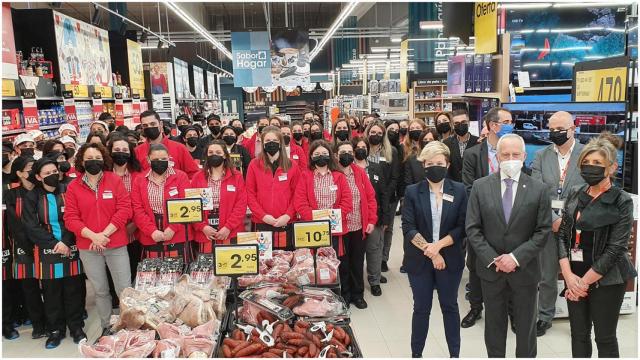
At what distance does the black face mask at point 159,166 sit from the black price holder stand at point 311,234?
54.4 inches

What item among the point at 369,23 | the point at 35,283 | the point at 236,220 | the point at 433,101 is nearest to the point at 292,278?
the point at 236,220

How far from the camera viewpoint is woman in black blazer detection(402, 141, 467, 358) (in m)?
3.22

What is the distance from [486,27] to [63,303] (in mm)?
5757

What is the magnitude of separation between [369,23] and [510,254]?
22241mm

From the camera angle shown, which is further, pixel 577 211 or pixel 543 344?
pixel 543 344

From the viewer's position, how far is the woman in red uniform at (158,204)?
12.9ft

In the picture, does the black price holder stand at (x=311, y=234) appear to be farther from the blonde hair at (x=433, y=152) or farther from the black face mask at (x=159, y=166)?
the black face mask at (x=159, y=166)

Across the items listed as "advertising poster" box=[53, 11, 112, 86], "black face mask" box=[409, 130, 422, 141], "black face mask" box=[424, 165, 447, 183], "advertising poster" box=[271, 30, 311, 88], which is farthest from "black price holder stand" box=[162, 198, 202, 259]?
"advertising poster" box=[271, 30, 311, 88]

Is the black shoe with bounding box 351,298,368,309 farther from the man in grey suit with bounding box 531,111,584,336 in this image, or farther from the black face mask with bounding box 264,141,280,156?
the black face mask with bounding box 264,141,280,156

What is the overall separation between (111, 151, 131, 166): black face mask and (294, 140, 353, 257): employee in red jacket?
1.53 meters

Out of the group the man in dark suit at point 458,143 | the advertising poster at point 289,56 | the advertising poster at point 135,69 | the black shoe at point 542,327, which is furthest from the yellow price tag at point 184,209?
the advertising poster at point 135,69

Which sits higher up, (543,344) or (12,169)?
(12,169)

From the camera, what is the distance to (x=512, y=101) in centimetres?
570

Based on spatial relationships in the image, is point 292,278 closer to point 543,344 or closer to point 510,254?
point 510,254
